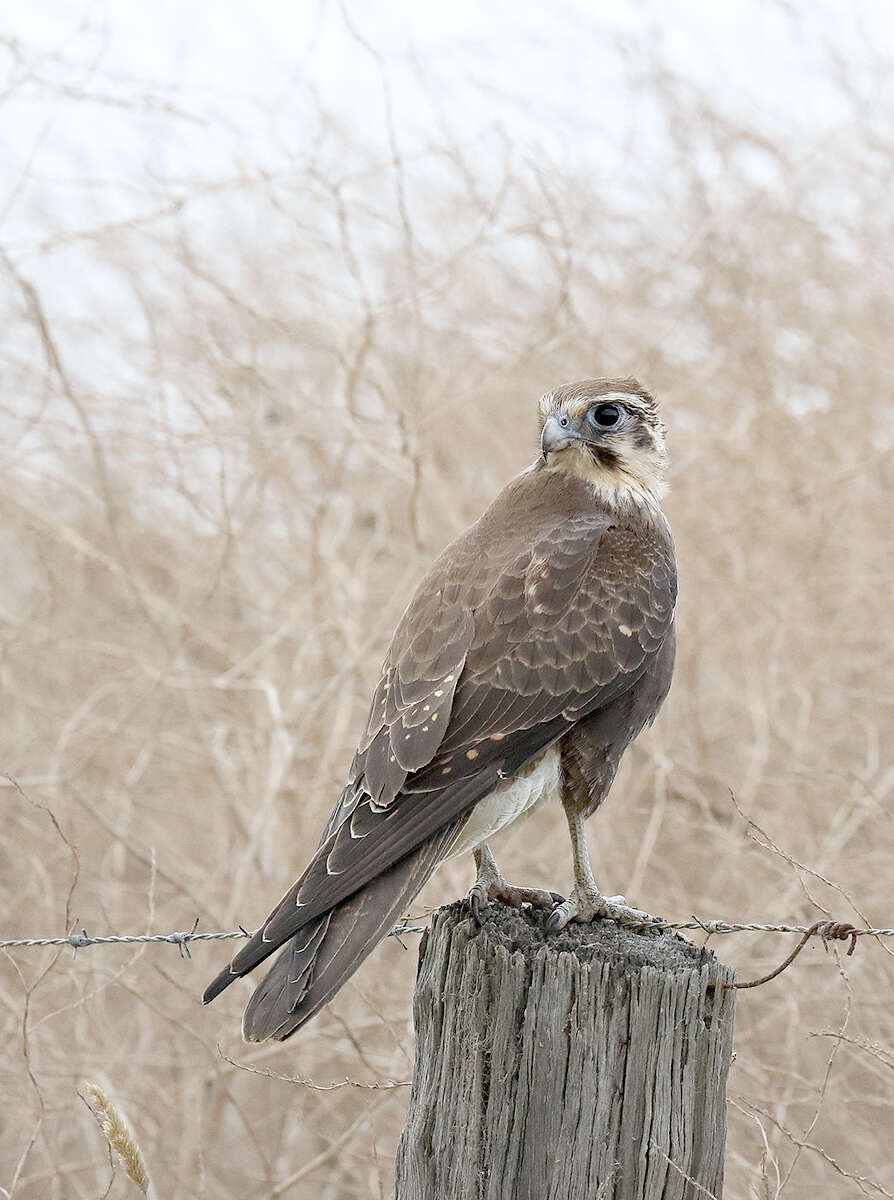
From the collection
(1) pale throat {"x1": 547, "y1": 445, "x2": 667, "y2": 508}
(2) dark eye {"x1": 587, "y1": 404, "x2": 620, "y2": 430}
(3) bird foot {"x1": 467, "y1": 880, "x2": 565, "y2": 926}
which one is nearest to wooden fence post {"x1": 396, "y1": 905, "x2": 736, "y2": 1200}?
(3) bird foot {"x1": 467, "y1": 880, "x2": 565, "y2": 926}

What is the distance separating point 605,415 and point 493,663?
74 centimetres

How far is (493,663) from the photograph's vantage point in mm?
2672

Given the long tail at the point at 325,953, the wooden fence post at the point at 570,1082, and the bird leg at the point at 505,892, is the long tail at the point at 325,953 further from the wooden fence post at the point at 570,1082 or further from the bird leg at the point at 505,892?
the bird leg at the point at 505,892

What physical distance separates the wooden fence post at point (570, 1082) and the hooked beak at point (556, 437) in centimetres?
129

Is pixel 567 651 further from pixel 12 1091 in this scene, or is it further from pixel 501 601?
pixel 12 1091

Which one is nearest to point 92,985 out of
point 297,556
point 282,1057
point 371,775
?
point 282,1057

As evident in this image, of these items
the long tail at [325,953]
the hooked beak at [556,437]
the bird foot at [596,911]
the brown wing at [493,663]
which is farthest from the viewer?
the hooked beak at [556,437]

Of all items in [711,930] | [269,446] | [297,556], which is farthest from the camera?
[297,556]

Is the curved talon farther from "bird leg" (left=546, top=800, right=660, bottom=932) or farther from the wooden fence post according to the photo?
the wooden fence post

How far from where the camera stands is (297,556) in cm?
566

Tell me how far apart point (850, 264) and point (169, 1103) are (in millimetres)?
4697

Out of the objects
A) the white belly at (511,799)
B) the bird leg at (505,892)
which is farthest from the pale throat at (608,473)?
the bird leg at (505,892)

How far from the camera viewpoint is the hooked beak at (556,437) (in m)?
3.04

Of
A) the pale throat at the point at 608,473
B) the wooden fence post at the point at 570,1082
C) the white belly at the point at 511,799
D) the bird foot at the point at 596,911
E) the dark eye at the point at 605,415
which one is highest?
the dark eye at the point at 605,415
